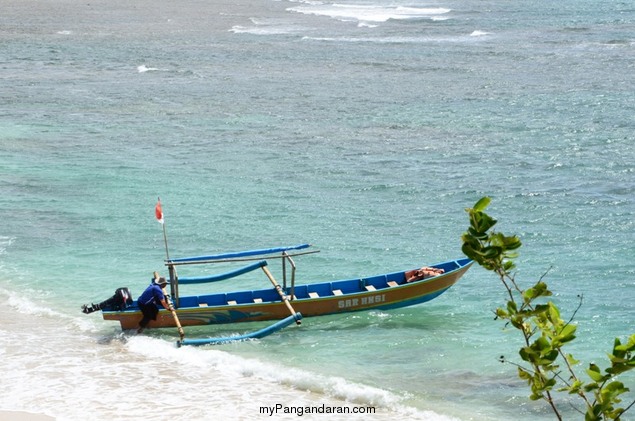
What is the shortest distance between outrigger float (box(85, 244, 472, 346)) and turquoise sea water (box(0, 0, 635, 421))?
360 mm

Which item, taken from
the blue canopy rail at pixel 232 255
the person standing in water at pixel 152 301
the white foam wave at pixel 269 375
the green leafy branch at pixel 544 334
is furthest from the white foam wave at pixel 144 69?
the green leafy branch at pixel 544 334

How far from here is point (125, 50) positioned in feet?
188

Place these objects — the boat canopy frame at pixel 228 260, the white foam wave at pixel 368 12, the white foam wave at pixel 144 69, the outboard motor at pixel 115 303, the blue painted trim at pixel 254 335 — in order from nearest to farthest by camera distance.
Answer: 1. the blue painted trim at pixel 254 335
2. the outboard motor at pixel 115 303
3. the boat canopy frame at pixel 228 260
4. the white foam wave at pixel 144 69
5. the white foam wave at pixel 368 12

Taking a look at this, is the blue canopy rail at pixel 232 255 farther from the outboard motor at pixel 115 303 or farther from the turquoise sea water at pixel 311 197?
the turquoise sea water at pixel 311 197

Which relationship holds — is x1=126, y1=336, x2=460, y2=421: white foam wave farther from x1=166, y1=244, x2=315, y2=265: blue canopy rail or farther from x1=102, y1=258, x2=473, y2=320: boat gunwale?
x1=166, y1=244, x2=315, y2=265: blue canopy rail

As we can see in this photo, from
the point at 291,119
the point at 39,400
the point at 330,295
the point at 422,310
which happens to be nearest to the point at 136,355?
the point at 39,400

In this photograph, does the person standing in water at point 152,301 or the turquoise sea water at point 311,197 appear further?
the person standing in water at point 152,301

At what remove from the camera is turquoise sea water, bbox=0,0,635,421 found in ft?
54.4

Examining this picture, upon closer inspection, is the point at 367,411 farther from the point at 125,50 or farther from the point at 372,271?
the point at 125,50

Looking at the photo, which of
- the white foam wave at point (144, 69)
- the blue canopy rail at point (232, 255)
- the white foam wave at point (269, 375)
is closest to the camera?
the white foam wave at point (269, 375)

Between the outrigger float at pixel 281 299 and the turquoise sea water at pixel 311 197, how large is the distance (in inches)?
14.2

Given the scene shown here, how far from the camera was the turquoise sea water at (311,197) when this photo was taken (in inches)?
653

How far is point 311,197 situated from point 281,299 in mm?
8945

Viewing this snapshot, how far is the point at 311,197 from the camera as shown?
27562 mm
